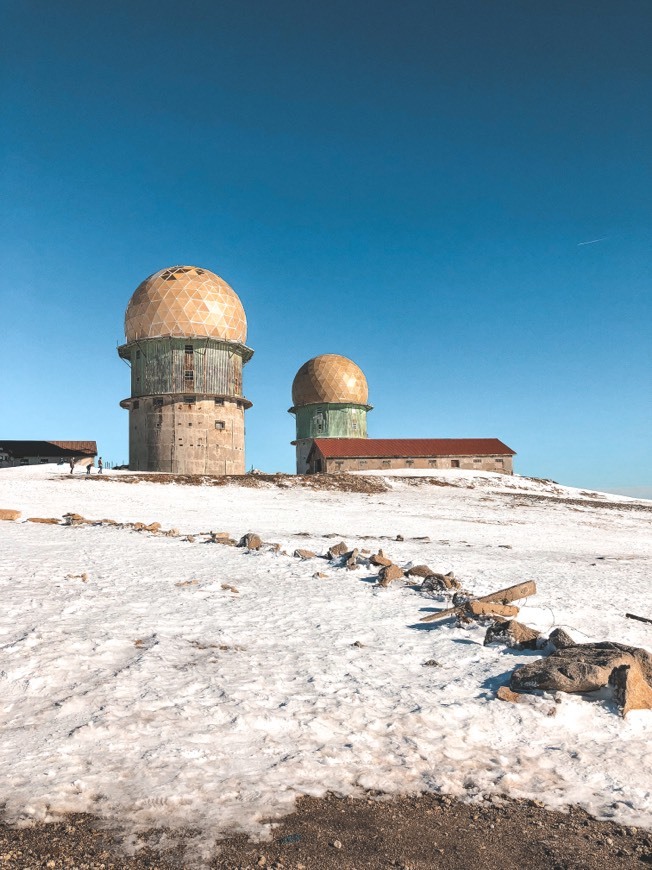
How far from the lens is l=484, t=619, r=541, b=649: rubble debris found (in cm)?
692

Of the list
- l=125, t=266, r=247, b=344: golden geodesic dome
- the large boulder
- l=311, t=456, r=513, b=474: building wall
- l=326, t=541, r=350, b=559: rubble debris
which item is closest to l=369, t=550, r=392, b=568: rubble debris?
l=326, t=541, r=350, b=559: rubble debris

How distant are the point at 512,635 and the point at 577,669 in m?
1.49

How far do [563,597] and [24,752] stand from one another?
794 centimetres

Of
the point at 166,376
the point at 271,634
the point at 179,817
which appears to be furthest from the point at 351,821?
the point at 166,376

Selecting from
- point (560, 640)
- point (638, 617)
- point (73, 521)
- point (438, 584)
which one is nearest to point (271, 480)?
point (73, 521)

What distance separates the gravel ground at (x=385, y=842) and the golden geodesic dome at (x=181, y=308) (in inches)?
1455

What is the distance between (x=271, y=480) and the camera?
108 ft

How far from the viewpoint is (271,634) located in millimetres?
7289

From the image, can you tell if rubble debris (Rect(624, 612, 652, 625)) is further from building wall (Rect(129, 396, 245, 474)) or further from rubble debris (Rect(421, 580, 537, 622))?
building wall (Rect(129, 396, 245, 474))

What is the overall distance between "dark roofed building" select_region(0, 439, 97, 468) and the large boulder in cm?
4807

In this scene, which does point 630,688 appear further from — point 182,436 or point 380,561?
point 182,436

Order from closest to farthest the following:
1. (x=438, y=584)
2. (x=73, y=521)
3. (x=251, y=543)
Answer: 1. (x=438, y=584)
2. (x=251, y=543)
3. (x=73, y=521)

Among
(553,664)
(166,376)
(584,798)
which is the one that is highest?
(166,376)

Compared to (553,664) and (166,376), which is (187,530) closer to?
(553,664)
